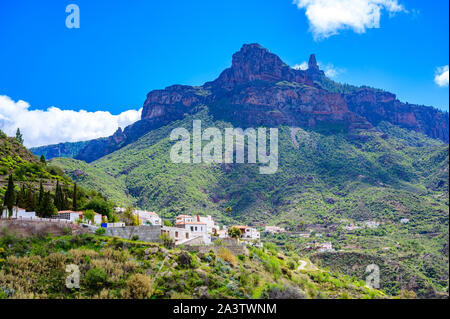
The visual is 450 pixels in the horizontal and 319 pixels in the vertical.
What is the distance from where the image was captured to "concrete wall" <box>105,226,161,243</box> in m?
40.2

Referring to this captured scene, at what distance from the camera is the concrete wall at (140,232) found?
132ft

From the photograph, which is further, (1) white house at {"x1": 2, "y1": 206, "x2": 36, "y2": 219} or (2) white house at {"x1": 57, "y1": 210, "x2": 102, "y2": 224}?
(2) white house at {"x1": 57, "y1": 210, "x2": 102, "y2": 224}

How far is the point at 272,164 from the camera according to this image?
144625 millimetres

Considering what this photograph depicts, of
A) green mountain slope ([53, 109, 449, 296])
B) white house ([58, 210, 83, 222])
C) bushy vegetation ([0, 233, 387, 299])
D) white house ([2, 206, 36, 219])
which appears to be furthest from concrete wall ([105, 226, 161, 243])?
green mountain slope ([53, 109, 449, 296])

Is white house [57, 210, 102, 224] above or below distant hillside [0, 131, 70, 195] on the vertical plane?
below

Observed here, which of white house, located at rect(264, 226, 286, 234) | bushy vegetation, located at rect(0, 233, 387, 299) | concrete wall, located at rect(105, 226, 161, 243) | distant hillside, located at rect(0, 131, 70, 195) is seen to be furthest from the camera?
white house, located at rect(264, 226, 286, 234)

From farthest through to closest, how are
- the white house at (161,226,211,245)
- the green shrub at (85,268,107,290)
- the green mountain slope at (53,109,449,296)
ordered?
the green mountain slope at (53,109,449,296) → the white house at (161,226,211,245) → the green shrub at (85,268,107,290)

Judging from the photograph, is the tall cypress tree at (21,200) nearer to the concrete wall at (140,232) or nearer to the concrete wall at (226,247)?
the concrete wall at (140,232)

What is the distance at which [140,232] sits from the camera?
40.6 meters

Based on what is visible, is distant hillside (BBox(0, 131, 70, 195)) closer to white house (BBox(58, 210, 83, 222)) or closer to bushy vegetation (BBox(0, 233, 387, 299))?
white house (BBox(58, 210, 83, 222))

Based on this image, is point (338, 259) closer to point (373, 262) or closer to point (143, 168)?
point (373, 262)

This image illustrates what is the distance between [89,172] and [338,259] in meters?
75.3
